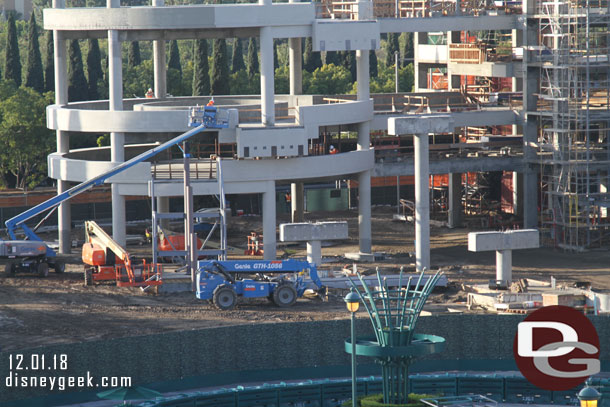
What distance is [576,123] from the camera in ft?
240

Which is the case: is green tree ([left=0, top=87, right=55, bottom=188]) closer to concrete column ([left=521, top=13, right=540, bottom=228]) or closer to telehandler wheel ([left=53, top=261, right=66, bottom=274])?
telehandler wheel ([left=53, top=261, right=66, bottom=274])

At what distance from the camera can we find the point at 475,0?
83.1 m

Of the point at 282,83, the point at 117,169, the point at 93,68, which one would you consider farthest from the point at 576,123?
the point at 93,68

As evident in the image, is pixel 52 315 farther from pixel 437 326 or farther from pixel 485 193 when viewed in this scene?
pixel 485 193

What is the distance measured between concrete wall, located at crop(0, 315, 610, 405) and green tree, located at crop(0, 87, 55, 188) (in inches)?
1763

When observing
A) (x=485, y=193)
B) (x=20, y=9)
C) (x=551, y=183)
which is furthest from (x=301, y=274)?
(x=20, y=9)

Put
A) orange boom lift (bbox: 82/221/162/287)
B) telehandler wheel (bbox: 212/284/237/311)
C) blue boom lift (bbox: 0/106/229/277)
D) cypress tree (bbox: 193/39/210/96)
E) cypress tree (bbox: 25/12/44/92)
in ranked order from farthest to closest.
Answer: cypress tree (bbox: 25/12/44/92) → cypress tree (bbox: 193/39/210/96) → blue boom lift (bbox: 0/106/229/277) → orange boom lift (bbox: 82/221/162/287) → telehandler wheel (bbox: 212/284/237/311)

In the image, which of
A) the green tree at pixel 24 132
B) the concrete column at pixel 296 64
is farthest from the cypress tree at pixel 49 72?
the concrete column at pixel 296 64

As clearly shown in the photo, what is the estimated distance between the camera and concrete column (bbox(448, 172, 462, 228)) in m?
81.4

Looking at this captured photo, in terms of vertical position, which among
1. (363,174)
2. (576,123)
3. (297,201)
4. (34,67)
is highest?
(34,67)

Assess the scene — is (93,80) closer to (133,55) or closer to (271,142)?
(133,55)

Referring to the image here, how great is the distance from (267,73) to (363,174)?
333 inches

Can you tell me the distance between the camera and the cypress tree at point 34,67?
335 ft

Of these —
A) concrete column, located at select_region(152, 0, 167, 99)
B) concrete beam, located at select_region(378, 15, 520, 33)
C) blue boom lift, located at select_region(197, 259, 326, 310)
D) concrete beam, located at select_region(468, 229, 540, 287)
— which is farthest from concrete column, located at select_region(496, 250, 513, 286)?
concrete column, located at select_region(152, 0, 167, 99)
